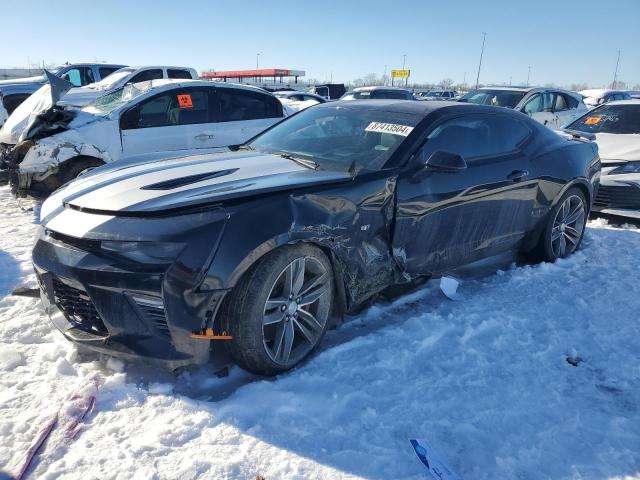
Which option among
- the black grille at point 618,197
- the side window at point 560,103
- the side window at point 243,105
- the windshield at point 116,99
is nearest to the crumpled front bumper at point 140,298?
the windshield at point 116,99

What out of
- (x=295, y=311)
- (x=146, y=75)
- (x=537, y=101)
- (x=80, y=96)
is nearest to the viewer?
(x=295, y=311)

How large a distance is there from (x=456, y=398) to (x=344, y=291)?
860 mm

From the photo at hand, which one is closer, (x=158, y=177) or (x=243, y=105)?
(x=158, y=177)

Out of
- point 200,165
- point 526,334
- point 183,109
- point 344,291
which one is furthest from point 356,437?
point 183,109

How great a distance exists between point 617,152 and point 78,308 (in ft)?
21.6

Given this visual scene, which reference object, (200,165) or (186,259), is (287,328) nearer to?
(186,259)

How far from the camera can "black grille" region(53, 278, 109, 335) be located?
2.54 metres

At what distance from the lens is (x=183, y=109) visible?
6.88 metres

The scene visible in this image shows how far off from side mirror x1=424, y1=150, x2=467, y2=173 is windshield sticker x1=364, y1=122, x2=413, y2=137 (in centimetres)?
28

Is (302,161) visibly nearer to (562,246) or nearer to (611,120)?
(562,246)

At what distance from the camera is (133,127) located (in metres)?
6.55

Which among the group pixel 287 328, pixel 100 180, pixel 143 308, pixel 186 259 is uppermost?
pixel 100 180

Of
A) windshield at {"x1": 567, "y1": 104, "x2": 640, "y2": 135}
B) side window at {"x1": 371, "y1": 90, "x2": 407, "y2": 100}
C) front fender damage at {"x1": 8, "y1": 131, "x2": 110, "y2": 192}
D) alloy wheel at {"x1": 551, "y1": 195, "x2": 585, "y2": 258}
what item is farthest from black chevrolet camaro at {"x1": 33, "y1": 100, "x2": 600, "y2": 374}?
side window at {"x1": 371, "y1": 90, "x2": 407, "y2": 100}

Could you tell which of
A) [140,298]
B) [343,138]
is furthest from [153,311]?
[343,138]
